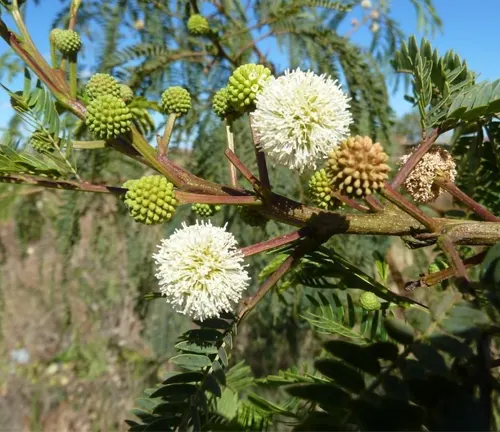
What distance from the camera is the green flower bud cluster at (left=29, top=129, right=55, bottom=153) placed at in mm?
768

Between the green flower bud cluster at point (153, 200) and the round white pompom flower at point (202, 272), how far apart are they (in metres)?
0.07

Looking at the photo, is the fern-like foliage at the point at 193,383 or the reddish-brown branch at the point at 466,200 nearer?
the fern-like foliage at the point at 193,383

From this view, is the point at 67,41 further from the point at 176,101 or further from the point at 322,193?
the point at 322,193

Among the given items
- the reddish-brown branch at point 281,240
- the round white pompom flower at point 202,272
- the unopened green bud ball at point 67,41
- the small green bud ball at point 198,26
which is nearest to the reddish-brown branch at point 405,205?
the reddish-brown branch at point 281,240

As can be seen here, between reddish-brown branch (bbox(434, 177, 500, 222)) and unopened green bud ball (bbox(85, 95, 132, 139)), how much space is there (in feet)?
1.80

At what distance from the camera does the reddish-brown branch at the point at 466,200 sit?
738 mm

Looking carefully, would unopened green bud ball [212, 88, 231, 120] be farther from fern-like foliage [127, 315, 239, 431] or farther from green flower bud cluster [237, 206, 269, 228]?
fern-like foliage [127, 315, 239, 431]

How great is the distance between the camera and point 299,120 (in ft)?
2.29

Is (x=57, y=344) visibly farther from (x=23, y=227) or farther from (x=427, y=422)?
(x=427, y=422)

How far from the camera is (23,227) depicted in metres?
2.29

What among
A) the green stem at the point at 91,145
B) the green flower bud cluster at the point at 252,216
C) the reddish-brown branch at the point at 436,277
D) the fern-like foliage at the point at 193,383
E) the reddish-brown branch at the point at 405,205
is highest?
the green stem at the point at 91,145

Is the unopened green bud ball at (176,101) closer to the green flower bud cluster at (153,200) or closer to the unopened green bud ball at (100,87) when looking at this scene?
the unopened green bud ball at (100,87)

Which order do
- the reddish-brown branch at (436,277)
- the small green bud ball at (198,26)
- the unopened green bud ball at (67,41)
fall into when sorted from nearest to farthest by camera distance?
the reddish-brown branch at (436,277) < the unopened green bud ball at (67,41) < the small green bud ball at (198,26)

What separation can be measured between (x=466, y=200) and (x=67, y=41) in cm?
78
